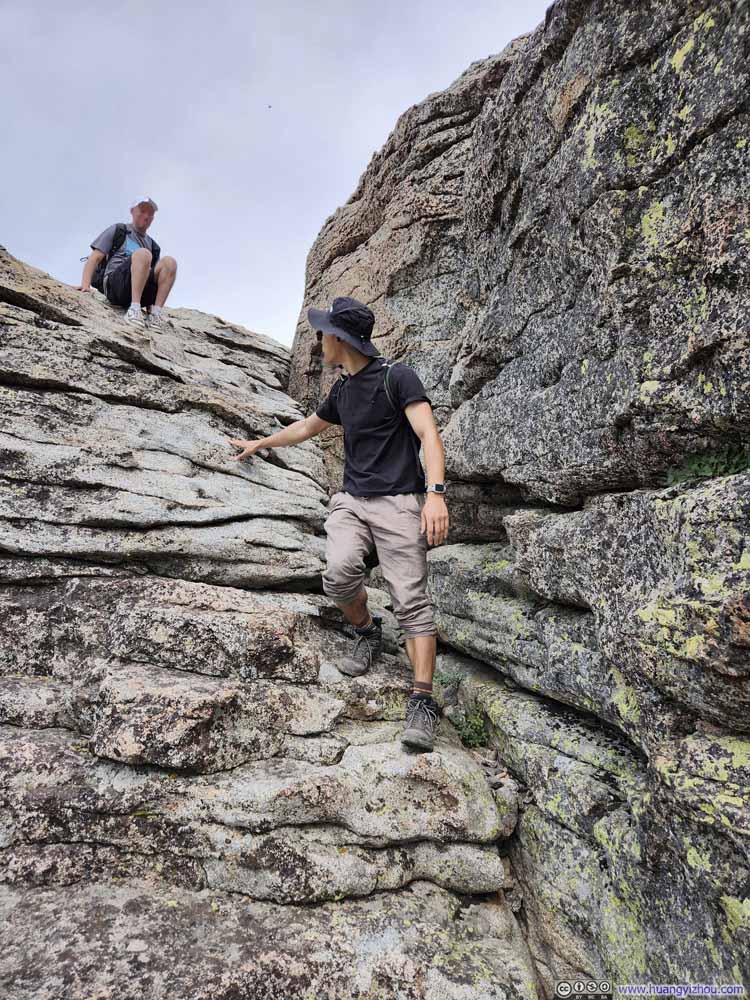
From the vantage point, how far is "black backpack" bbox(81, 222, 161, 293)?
48.5 feet

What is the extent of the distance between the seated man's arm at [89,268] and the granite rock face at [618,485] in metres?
10.6

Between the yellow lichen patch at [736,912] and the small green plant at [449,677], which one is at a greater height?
the small green plant at [449,677]

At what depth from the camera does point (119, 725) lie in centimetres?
600

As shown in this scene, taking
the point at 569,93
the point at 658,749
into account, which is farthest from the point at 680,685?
the point at 569,93

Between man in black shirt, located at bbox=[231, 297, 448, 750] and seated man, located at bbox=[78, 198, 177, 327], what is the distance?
8.64m

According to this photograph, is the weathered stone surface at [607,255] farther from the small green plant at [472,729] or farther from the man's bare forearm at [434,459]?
the small green plant at [472,729]

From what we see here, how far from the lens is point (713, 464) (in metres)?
5.14

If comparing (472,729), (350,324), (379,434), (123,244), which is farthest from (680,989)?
(123,244)

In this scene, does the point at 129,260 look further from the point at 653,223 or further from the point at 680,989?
the point at 680,989

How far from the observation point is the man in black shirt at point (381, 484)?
7.30 metres

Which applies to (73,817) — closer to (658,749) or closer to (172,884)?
(172,884)

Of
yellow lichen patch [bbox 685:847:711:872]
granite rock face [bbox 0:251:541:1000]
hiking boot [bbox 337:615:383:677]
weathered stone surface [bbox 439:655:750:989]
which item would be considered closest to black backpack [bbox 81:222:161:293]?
granite rock face [bbox 0:251:541:1000]

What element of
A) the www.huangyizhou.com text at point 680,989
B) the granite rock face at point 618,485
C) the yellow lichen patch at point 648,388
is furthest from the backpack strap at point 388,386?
the www.huangyizhou.com text at point 680,989

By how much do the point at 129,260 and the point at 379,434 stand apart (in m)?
10.8
